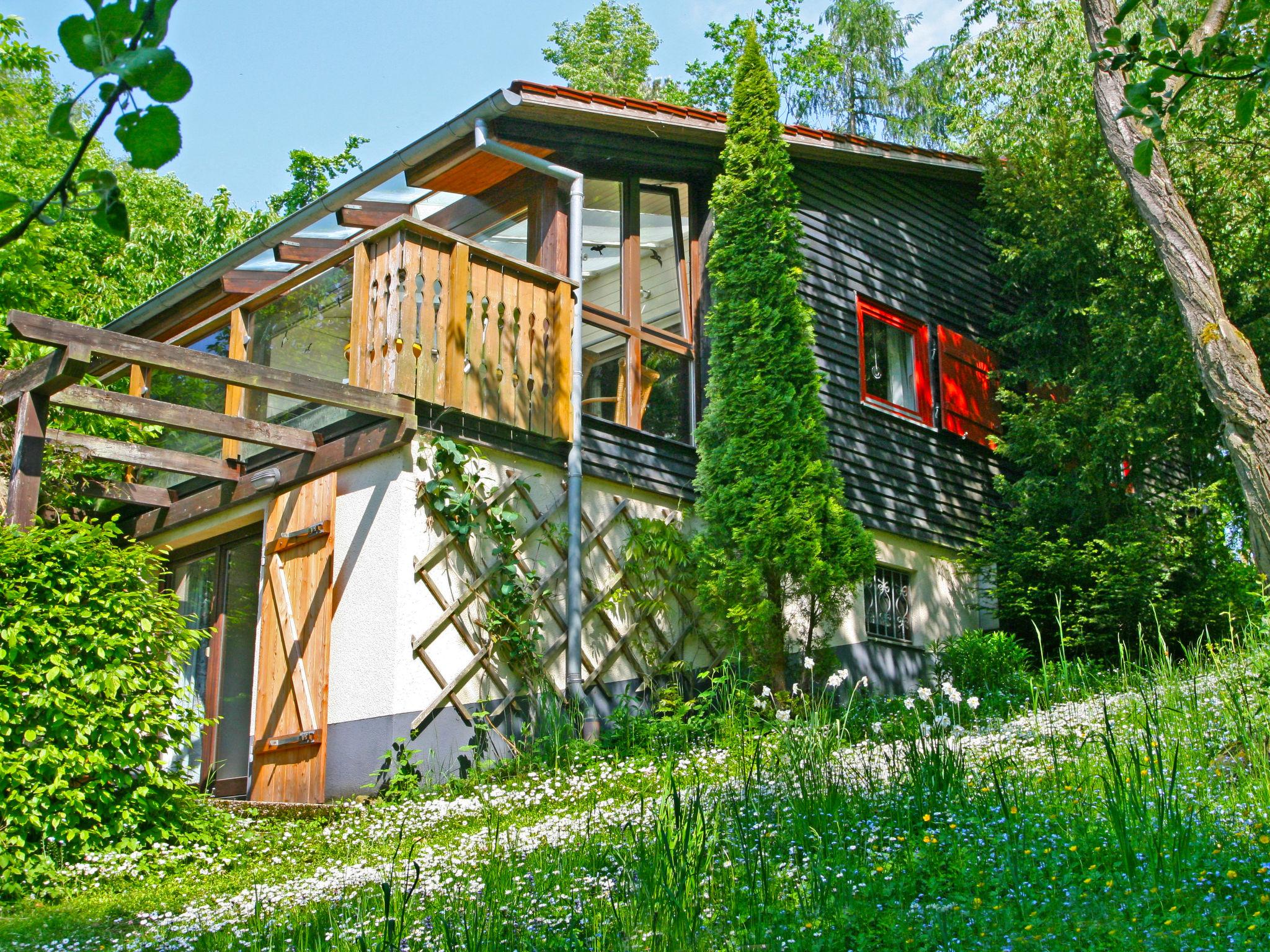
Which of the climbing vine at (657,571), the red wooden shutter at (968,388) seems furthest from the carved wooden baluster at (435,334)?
the red wooden shutter at (968,388)

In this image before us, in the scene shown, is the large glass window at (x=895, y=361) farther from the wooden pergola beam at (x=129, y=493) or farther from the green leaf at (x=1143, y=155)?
the green leaf at (x=1143, y=155)

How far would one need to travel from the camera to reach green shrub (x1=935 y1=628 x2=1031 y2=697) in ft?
32.8

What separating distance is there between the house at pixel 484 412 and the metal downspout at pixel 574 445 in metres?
0.03

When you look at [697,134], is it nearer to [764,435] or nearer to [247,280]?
[764,435]

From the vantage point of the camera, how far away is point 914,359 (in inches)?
485

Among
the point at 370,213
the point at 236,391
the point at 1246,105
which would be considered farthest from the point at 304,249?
the point at 1246,105

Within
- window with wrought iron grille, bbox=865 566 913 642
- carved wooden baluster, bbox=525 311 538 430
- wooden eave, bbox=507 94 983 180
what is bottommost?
window with wrought iron grille, bbox=865 566 913 642

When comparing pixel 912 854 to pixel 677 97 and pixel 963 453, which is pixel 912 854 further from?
pixel 677 97

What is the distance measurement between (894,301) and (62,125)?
37.0 feet

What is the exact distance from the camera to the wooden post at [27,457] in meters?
7.80

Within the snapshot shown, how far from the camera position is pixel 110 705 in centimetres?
668

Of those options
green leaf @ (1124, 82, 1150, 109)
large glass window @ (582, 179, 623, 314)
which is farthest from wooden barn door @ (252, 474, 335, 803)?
green leaf @ (1124, 82, 1150, 109)

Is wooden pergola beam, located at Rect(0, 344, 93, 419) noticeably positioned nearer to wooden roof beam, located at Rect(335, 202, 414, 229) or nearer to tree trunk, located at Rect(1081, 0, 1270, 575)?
wooden roof beam, located at Rect(335, 202, 414, 229)

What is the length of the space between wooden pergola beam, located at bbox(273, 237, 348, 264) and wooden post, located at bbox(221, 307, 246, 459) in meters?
1.00
